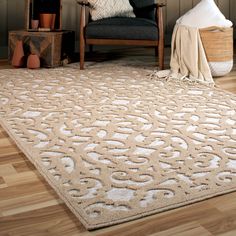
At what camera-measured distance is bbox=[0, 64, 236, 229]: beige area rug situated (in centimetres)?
173

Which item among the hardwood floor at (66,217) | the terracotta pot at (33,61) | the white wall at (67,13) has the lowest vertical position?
the hardwood floor at (66,217)

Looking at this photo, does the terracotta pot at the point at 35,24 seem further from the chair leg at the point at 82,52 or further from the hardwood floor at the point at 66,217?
the hardwood floor at the point at 66,217

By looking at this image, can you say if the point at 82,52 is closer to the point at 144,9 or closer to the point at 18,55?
the point at 18,55

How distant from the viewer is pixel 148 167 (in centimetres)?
198

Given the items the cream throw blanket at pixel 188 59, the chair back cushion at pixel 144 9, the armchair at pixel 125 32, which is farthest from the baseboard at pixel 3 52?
the cream throw blanket at pixel 188 59

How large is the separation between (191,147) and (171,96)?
97 cm

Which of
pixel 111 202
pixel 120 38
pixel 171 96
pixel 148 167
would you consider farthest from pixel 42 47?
pixel 111 202

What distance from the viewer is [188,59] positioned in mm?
3648

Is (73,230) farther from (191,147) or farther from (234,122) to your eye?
(234,122)

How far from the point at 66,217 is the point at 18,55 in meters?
2.54

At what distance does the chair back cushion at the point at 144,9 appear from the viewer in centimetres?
412

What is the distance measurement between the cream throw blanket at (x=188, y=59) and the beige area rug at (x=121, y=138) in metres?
0.20

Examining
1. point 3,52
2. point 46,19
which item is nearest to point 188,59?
point 46,19

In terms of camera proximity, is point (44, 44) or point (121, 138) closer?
point (121, 138)
